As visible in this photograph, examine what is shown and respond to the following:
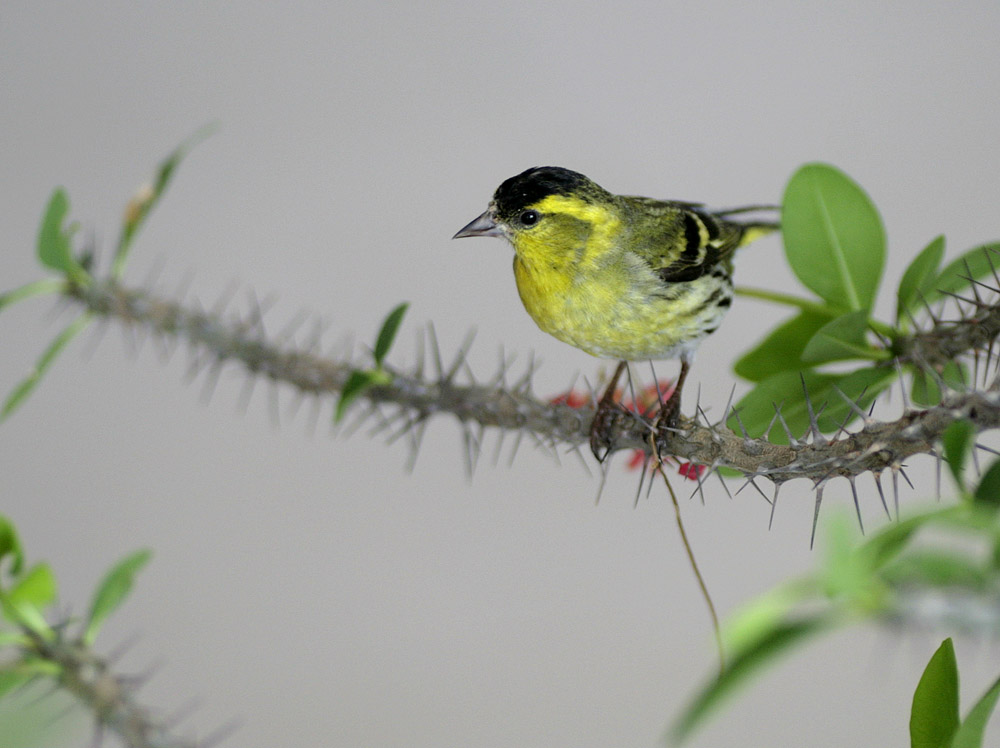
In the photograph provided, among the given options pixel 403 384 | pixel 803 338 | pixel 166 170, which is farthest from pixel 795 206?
pixel 166 170

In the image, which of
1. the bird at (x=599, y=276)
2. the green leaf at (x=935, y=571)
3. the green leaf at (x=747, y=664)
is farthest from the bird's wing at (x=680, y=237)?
the green leaf at (x=747, y=664)

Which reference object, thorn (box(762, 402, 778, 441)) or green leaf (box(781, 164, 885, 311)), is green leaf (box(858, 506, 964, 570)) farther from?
green leaf (box(781, 164, 885, 311))

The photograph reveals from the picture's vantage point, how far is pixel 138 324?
91 centimetres

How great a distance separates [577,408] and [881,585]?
407 millimetres

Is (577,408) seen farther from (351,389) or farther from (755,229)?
(755,229)

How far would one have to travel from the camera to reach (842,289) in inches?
29.4

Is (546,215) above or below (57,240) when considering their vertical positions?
above

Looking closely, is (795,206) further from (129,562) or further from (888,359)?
(129,562)

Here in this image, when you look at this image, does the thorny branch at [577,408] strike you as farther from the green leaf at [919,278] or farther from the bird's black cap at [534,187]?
the bird's black cap at [534,187]

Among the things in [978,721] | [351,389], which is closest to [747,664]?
[978,721]

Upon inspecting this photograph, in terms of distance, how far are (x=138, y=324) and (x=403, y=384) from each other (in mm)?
320

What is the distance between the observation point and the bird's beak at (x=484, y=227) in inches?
29.7

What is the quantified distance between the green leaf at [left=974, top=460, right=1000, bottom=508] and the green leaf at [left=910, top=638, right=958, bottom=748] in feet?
0.55

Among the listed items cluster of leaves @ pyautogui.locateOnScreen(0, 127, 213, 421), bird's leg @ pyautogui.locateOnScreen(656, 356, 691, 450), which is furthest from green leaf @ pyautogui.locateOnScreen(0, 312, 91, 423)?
bird's leg @ pyautogui.locateOnScreen(656, 356, 691, 450)
